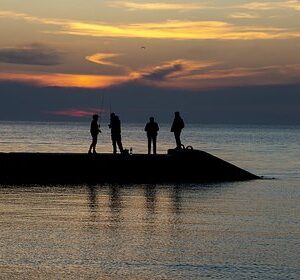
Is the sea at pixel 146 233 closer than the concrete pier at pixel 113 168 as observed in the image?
Yes

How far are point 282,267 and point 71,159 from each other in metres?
23.1

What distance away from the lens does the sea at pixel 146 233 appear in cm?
1783

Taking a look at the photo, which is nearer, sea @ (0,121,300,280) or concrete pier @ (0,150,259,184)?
sea @ (0,121,300,280)

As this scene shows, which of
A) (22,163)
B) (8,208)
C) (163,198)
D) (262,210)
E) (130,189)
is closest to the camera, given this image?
(8,208)

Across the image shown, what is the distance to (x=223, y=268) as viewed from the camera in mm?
18047

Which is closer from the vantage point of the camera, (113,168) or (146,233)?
(146,233)

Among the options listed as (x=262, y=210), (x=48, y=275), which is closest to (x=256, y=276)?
(x=48, y=275)

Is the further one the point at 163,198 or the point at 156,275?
the point at 163,198

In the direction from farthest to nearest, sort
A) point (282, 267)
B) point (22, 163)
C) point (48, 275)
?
point (22, 163) → point (282, 267) → point (48, 275)

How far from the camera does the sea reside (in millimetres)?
17828

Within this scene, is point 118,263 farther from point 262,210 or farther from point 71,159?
point 71,159

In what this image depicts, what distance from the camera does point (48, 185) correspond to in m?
36.0

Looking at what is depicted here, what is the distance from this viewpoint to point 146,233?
2247cm

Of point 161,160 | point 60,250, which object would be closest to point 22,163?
point 161,160
